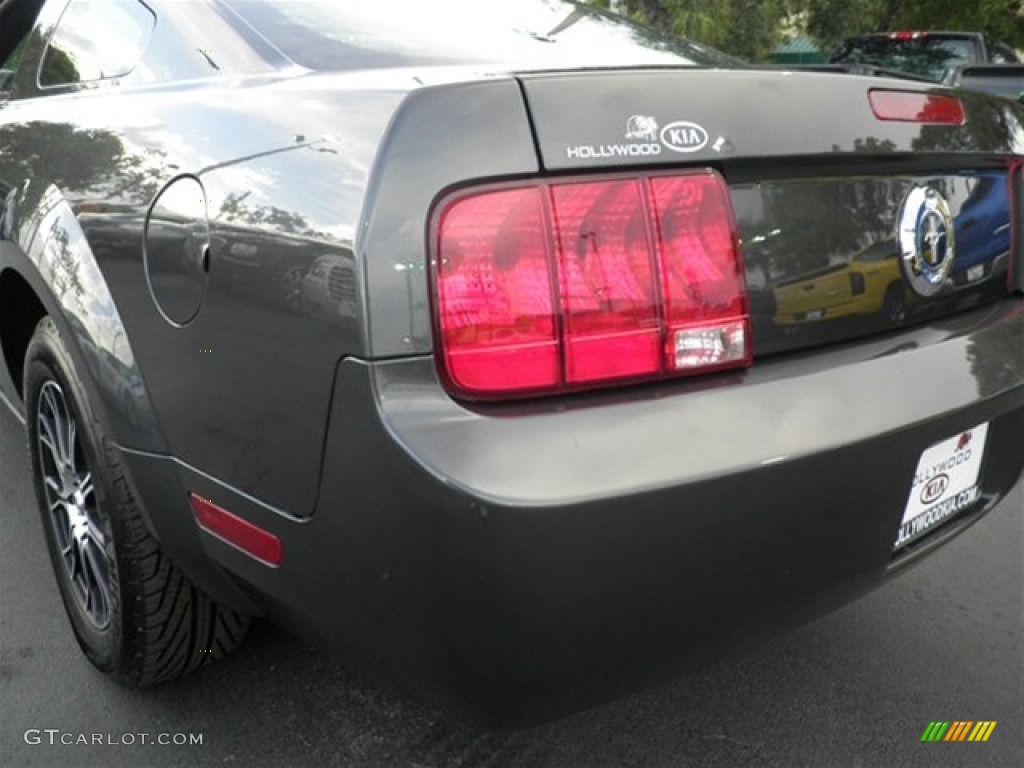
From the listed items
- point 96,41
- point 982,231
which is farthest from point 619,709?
point 96,41

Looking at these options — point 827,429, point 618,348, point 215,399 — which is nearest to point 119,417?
point 215,399

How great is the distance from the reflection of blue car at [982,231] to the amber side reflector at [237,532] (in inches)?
53.8

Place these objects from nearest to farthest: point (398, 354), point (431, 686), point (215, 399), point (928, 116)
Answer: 1. point (398, 354)
2. point (431, 686)
3. point (215, 399)
4. point (928, 116)

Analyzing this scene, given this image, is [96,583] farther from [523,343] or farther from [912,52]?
[912,52]

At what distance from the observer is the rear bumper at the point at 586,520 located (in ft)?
4.55

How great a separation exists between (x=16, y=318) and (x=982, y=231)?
2.33m

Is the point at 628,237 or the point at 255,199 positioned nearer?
the point at 628,237

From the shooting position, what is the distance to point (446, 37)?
2066 mm

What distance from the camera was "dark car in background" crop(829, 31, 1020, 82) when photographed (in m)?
10.8

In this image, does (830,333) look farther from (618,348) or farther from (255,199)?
(255,199)

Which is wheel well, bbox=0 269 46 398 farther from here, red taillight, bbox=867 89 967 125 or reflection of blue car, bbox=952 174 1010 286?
reflection of blue car, bbox=952 174 1010 286

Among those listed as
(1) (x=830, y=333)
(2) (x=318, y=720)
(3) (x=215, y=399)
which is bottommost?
(2) (x=318, y=720)

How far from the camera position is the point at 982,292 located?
2.07 m

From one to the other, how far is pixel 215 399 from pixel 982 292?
4.97ft
